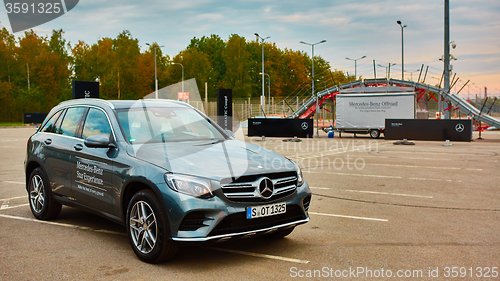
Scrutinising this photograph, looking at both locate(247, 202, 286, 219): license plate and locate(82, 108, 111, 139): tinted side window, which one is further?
locate(82, 108, 111, 139): tinted side window

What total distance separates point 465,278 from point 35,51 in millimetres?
81134

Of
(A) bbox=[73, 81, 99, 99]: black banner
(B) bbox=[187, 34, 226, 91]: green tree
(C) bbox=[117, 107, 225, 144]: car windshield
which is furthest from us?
(B) bbox=[187, 34, 226, 91]: green tree

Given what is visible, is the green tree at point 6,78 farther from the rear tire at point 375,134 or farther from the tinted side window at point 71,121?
the tinted side window at point 71,121

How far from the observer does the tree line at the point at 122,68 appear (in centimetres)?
6781

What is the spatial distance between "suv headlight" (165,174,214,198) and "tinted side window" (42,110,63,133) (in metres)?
3.14

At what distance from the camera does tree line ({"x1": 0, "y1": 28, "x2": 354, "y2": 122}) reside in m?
67.8

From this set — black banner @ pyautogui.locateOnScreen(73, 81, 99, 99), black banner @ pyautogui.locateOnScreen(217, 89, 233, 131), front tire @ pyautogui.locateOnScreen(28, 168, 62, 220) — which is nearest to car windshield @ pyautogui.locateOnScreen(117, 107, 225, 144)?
front tire @ pyautogui.locateOnScreen(28, 168, 62, 220)

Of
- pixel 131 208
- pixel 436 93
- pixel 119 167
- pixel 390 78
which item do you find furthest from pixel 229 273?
pixel 390 78

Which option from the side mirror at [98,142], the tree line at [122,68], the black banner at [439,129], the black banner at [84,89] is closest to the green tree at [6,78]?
the tree line at [122,68]

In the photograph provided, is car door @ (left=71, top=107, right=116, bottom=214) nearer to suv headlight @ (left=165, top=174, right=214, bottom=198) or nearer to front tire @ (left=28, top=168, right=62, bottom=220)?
front tire @ (left=28, top=168, right=62, bottom=220)

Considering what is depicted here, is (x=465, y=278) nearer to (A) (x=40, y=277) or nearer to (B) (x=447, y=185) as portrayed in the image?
(A) (x=40, y=277)

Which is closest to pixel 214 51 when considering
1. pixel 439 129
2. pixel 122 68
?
pixel 122 68

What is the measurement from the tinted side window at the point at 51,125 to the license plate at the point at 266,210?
12.2 feet
